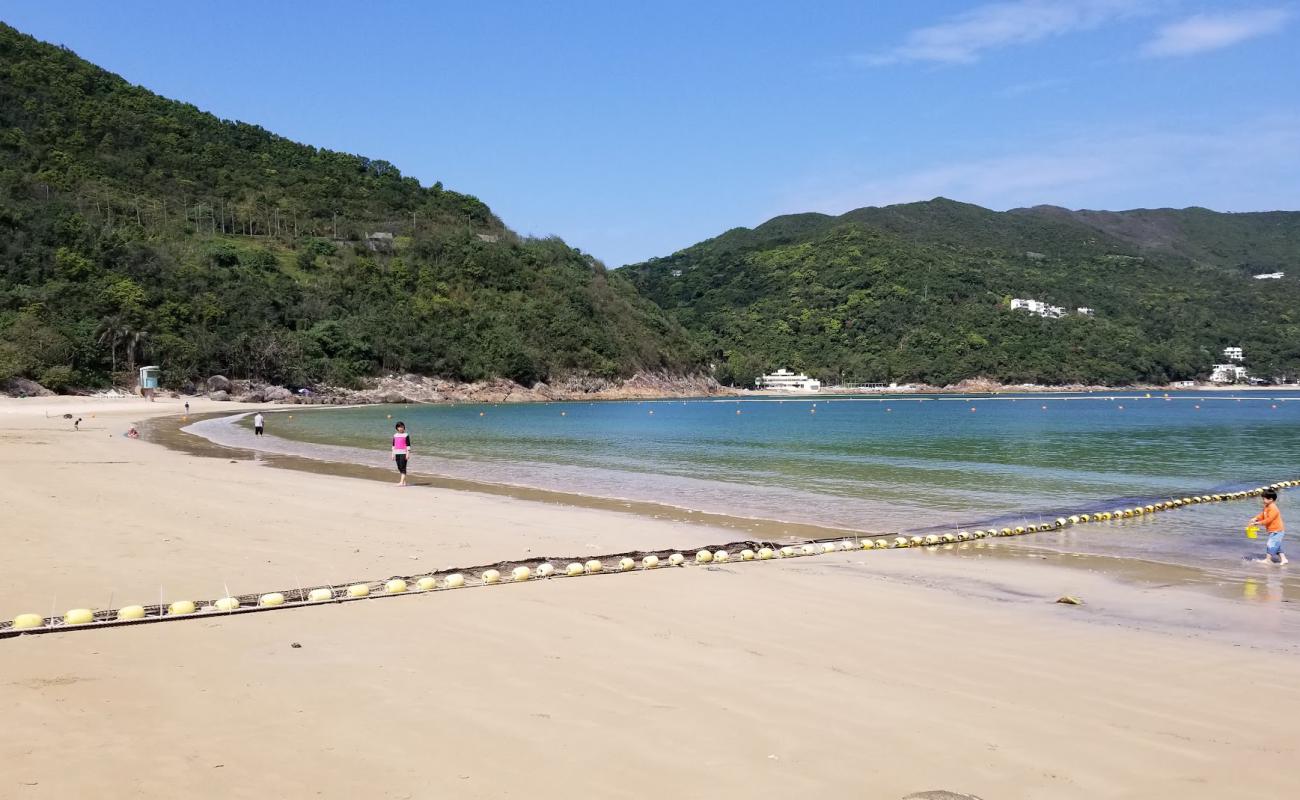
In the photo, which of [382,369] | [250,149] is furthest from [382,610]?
[250,149]

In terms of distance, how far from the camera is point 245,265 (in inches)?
4119

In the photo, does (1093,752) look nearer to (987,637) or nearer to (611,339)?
(987,637)

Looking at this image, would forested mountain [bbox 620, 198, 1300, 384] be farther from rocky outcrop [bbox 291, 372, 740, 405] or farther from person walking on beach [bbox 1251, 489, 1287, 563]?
person walking on beach [bbox 1251, 489, 1287, 563]

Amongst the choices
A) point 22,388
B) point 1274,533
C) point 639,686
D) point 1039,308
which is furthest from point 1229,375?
point 639,686

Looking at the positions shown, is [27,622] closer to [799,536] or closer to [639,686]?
[639,686]

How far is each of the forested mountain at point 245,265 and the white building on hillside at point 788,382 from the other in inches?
823

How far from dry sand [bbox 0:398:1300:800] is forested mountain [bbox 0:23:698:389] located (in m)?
67.9

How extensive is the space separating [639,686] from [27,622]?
493cm

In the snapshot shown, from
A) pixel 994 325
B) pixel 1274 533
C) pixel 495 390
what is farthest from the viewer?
pixel 994 325

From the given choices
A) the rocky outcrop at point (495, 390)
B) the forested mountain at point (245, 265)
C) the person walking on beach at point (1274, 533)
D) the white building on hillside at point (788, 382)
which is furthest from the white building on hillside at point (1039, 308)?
the person walking on beach at point (1274, 533)

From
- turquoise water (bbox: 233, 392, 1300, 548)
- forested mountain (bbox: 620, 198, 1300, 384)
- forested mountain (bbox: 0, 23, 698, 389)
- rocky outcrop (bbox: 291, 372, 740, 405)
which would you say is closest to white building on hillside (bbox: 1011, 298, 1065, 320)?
forested mountain (bbox: 620, 198, 1300, 384)

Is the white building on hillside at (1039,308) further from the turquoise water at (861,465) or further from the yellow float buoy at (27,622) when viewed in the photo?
the yellow float buoy at (27,622)

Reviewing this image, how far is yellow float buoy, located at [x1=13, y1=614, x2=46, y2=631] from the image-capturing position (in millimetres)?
6621

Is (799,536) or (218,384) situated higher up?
(218,384)
